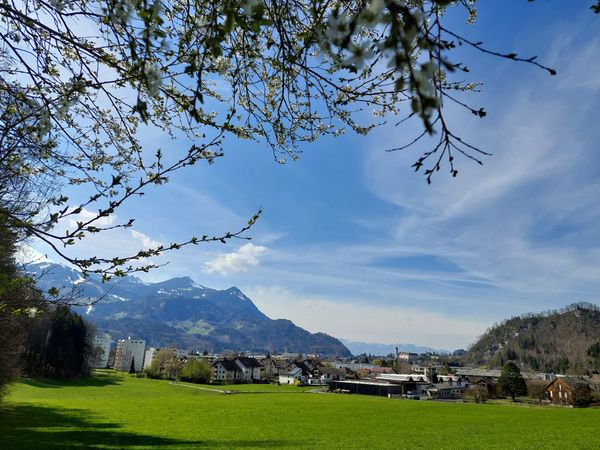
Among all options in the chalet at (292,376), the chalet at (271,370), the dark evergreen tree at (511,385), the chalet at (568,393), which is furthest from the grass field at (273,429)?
the chalet at (271,370)

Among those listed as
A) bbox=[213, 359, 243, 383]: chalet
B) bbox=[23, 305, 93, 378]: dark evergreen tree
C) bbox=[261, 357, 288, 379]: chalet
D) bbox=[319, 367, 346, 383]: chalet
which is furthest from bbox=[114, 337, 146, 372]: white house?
bbox=[23, 305, 93, 378]: dark evergreen tree

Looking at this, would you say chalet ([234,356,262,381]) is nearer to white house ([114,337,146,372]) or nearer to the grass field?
white house ([114,337,146,372])

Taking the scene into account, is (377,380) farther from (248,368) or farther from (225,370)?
(225,370)

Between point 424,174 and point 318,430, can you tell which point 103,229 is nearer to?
point 424,174

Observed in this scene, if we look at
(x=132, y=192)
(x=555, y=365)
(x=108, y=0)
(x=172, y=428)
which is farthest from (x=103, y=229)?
(x=555, y=365)

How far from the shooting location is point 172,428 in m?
27.3

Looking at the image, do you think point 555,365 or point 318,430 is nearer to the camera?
point 318,430

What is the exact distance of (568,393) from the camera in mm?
70938

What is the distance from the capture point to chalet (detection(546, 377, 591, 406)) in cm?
6831

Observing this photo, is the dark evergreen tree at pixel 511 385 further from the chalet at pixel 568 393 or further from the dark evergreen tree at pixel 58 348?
the dark evergreen tree at pixel 58 348

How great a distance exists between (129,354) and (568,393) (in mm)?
151768

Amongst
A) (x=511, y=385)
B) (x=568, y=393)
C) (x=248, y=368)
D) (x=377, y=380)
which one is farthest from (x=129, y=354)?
(x=568, y=393)

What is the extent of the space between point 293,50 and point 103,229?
268 cm

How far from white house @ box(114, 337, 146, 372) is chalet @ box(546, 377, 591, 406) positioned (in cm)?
14401
